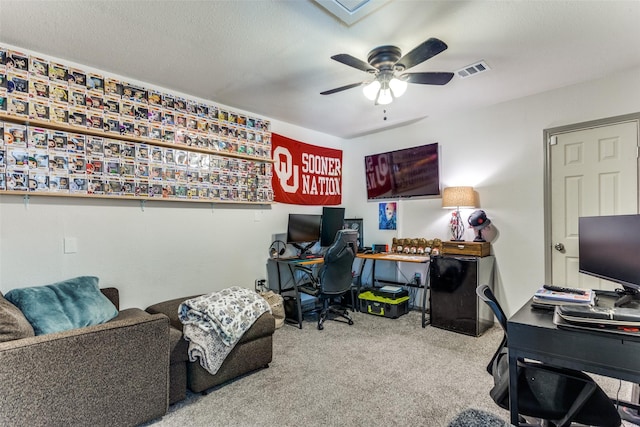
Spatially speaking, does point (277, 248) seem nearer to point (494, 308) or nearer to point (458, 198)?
point (458, 198)

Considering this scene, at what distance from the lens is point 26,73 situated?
243 cm

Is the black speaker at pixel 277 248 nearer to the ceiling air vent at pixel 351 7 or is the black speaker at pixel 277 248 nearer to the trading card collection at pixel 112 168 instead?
the trading card collection at pixel 112 168

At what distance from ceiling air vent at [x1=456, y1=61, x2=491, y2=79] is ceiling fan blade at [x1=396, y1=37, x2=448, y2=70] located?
0.84m

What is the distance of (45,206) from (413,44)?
3.11 meters

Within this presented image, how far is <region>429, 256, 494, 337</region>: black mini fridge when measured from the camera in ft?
11.1

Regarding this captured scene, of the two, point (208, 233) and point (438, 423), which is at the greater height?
point (208, 233)

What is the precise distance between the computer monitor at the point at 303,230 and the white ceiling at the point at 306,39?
62.9 inches

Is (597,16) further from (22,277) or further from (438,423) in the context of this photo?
(22,277)

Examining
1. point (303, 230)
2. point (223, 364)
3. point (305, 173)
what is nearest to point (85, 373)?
point (223, 364)

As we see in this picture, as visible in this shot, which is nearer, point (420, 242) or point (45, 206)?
point (45, 206)

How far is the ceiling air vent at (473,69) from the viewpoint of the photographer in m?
2.73

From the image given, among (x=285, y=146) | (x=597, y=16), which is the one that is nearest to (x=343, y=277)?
(x=285, y=146)

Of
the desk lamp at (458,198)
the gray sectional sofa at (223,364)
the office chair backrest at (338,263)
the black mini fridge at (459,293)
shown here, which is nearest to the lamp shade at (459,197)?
the desk lamp at (458,198)

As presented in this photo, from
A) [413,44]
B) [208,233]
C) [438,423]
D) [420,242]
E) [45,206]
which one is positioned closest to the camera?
[438,423]
